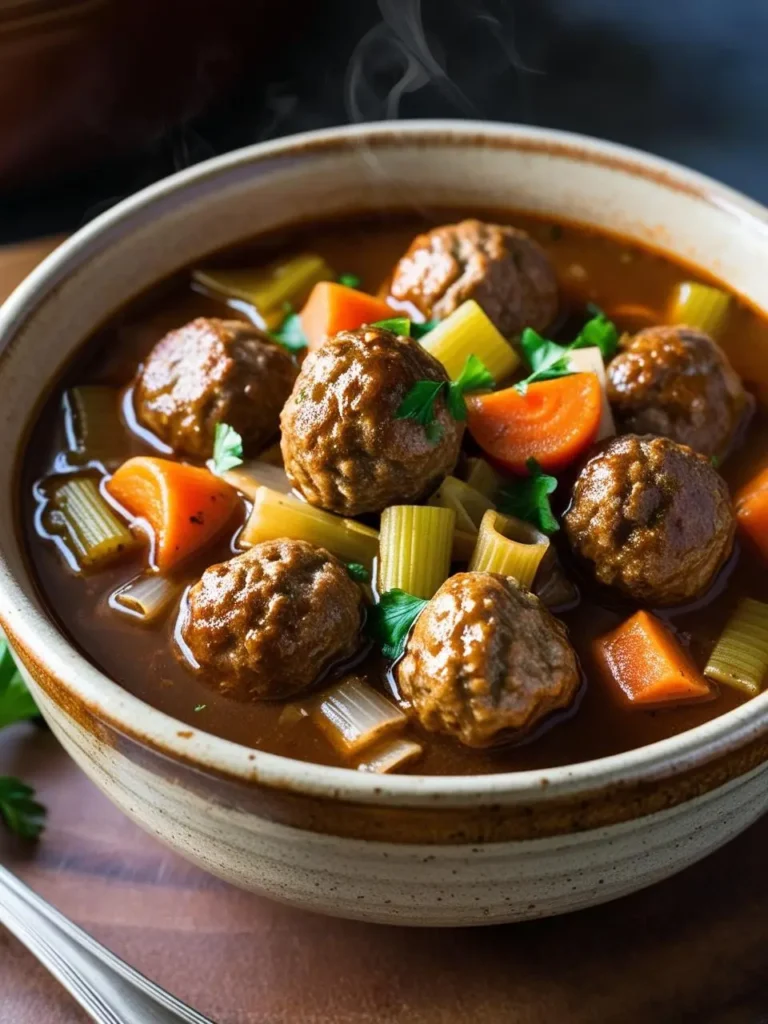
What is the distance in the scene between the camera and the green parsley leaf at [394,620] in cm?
219

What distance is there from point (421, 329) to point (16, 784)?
1375mm

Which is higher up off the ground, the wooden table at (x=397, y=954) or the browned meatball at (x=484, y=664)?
the browned meatball at (x=484, y=664)

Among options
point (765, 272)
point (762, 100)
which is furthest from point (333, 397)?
point (762, 100)

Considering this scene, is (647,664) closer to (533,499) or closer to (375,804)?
(533,499)

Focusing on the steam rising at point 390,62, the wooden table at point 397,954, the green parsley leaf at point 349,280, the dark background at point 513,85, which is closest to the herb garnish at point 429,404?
the green parsley leaf at point 349,280

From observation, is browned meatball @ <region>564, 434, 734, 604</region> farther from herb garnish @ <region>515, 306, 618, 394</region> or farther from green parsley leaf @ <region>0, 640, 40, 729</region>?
green parsley leaf @ <region>0, 640, 40, 729</region>

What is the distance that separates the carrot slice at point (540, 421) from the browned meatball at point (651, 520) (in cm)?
16

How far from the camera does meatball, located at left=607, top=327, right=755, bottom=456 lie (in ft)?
8.35

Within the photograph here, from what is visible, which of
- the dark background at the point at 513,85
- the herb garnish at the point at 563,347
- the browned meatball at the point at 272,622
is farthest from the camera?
the dark background at the point at 513,85

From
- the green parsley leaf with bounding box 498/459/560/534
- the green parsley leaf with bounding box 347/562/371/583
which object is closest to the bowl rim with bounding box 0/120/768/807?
the green parsley leaf with bounding box 347/562/371/583

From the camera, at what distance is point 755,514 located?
248 centimetres

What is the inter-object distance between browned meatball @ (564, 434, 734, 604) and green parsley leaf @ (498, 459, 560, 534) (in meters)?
0.05

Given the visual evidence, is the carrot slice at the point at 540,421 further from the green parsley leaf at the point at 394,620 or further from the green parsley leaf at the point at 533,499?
the green parsley leaf at the point at 394,620

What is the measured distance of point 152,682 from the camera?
2.16 metres
